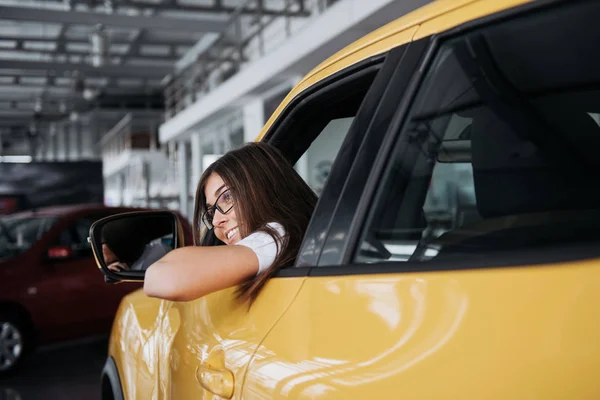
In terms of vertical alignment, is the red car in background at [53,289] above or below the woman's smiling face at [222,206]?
below

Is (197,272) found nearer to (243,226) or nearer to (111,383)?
(243,226)

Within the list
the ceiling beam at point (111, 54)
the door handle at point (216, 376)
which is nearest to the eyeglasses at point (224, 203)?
the door handle at point (216, 376)

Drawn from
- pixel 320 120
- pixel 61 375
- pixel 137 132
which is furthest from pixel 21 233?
pixel 137 132

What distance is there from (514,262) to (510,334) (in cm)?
9

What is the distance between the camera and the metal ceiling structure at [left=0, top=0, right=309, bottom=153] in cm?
1363

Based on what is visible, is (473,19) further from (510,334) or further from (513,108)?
(510,334)

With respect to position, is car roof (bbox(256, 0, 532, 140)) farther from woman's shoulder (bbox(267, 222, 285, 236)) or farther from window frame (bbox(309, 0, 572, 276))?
woman's shoulder (bbox(267, 222, 285, 236))

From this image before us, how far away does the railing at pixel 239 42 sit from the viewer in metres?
11.7

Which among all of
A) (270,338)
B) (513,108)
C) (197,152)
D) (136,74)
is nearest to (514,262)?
(513,108)

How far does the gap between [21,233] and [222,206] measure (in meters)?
5.17

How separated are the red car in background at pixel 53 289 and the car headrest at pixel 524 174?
15.5 feet

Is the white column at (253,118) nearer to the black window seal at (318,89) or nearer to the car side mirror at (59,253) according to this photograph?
the car side mirror at (59,253)

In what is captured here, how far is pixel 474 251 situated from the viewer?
92 centimetres

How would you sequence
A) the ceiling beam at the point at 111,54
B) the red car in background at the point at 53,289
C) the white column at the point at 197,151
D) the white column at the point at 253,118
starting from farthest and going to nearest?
the ceiling beam at the point at 111,54 < the white column at the point at 197,151 < the white column at the point at 253,118 < the red car in background at the point at 53,289
